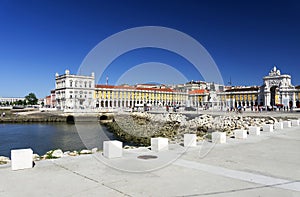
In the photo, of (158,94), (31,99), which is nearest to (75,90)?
(158,94)

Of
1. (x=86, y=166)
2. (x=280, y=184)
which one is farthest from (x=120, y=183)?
(x=280, y=184)

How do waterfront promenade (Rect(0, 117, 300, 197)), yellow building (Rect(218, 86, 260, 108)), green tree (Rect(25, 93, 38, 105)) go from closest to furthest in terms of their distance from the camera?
waterfront promenade (Rect(0, 117, 300, 197)) → yellow building (Rect(218, 86, 260, 108)) → green tree (Rect(25, 93, 38, 105))

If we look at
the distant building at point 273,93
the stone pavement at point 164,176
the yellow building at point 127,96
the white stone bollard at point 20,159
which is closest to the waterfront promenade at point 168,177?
the stone pavement at point 164,176

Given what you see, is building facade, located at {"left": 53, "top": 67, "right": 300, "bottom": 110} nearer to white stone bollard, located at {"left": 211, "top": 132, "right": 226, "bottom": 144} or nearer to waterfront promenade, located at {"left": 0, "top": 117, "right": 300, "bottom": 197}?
white stone bollard, located at {"left": 211, "top": 132, "right": 226, "bottom": 144}

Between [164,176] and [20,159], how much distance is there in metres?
3.90

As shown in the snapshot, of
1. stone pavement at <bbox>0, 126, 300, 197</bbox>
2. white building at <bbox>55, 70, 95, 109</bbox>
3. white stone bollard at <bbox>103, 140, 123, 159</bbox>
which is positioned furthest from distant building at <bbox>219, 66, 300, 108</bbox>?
white stone bollard at <bbox>103, 140, 123, 159</bbox>

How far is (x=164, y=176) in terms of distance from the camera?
6191mm

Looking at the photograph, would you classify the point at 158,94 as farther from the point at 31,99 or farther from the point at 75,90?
the point at 31,99

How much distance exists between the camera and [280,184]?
5.54 meters

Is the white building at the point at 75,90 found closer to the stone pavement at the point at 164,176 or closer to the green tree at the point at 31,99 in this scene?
the green tree at the point at 31,99

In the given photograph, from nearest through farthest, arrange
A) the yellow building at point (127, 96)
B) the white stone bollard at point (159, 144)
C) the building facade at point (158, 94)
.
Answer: the white stone bollard at point (159, 144)
the building facade at point (158, 94)
the yellow building at point (127, 96)

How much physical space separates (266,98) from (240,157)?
3263 inches

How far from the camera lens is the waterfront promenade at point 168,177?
16.7 feet

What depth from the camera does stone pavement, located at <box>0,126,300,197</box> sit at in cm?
509
